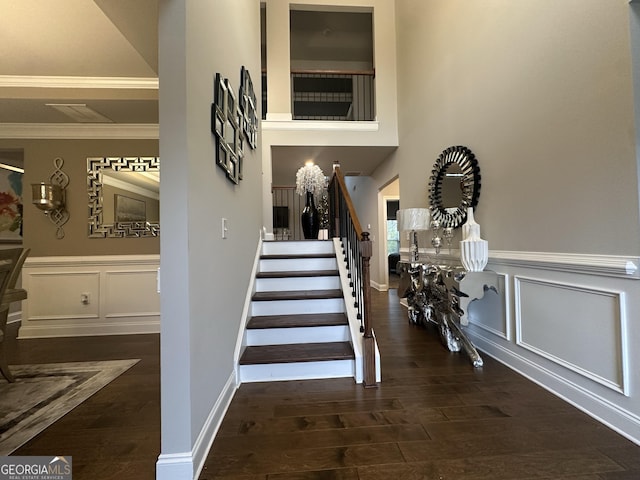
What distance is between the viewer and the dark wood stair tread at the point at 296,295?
8.81 ft

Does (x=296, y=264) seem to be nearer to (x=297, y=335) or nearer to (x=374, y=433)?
(x=297, y=335)

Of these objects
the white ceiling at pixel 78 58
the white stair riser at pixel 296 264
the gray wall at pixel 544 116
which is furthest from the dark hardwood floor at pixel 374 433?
the white ceiling at pixel 78 58

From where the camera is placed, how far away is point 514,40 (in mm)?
2188

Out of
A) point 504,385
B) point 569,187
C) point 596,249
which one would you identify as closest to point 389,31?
point 569,187

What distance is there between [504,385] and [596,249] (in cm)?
110

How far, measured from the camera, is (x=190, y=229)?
4.09 feet

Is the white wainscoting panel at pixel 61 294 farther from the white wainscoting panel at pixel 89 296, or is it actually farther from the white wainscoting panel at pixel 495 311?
the white wainscoting panel at pixel 495 311

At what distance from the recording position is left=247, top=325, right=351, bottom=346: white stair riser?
2404 millimetres

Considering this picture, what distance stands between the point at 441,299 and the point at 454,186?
1.20 meters

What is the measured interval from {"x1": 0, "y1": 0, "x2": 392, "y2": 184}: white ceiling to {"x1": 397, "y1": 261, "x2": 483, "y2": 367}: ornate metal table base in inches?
119

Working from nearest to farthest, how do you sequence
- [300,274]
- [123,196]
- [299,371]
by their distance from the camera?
[299,371] < [300,274] < [123,196]

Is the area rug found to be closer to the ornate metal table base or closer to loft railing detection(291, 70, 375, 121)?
the ornate metal table base

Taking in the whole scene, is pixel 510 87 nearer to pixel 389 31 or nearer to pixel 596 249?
pixel 596 249

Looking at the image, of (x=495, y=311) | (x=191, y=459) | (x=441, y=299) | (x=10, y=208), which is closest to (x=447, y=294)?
(x=441, y=299)
